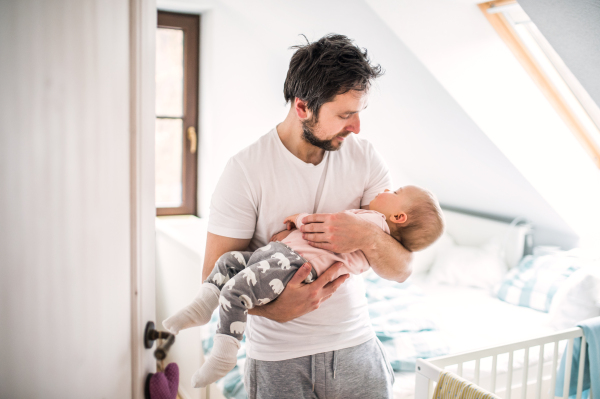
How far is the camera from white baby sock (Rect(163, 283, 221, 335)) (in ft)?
3.59

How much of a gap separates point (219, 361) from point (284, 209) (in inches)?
17.1

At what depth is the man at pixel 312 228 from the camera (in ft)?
3.84

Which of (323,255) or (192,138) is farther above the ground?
(192,138)

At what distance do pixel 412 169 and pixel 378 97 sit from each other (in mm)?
1029

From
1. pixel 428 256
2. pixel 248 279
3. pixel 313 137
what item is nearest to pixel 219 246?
pixel 248 279

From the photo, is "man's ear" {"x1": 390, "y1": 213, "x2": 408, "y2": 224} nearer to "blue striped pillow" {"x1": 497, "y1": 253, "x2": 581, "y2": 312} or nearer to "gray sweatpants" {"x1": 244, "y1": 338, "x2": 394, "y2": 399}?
"gray sweatpants" {"x1": 244, "y1": 338, "x2": 394, "y2": 399}

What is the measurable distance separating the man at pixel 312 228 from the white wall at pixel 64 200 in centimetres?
37

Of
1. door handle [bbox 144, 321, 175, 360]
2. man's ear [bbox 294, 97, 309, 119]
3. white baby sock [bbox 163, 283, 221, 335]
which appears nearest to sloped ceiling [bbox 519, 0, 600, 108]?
man's ear [bbox 294, 97, 309, 119]

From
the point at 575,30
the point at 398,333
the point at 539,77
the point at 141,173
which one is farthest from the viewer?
the point at 539,77

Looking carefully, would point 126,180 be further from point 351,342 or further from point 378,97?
point 378,97

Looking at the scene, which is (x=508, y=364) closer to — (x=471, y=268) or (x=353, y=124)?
(x=353, y=124)

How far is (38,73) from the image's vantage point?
719 millimetres

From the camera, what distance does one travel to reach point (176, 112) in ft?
11.2

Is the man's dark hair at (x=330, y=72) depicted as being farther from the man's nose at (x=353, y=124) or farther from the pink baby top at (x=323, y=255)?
the pink baby top at (x=323, y=255)
